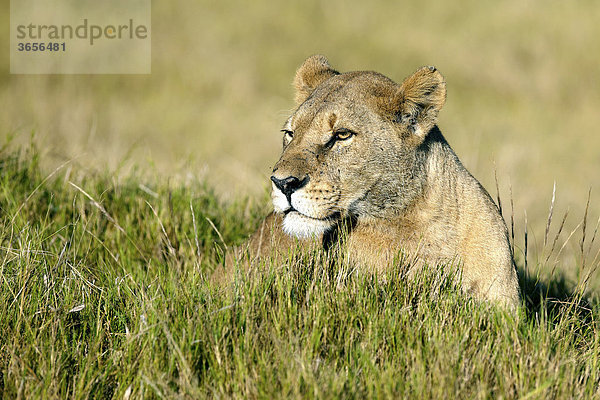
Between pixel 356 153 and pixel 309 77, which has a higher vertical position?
pixel 309 77

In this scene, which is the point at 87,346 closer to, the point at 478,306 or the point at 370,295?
the point at 370,295

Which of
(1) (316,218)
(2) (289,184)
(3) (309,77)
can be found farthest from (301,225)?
(3) (309,77)

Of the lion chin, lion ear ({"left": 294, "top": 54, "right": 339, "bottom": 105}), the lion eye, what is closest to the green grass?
the lion chin

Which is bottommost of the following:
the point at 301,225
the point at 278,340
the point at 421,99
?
the point at 278,340

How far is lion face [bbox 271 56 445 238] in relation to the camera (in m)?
4.58

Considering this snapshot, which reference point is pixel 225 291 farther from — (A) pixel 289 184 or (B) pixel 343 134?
(B) pixel 343 134

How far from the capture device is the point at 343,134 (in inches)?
190

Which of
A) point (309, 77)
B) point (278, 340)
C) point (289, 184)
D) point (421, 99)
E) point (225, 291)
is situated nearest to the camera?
point (278, 340)

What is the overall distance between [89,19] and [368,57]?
6.77m

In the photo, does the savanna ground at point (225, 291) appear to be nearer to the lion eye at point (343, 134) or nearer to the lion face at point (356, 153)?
the lion face at point (356, 153)

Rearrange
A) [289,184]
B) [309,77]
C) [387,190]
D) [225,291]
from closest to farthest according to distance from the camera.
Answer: [225,291] → [289,184] → [387,190] → [309,77]

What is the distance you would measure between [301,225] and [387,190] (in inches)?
23.3

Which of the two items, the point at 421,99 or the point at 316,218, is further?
the point at 421,99

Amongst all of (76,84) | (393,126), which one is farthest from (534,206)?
(76,84)
